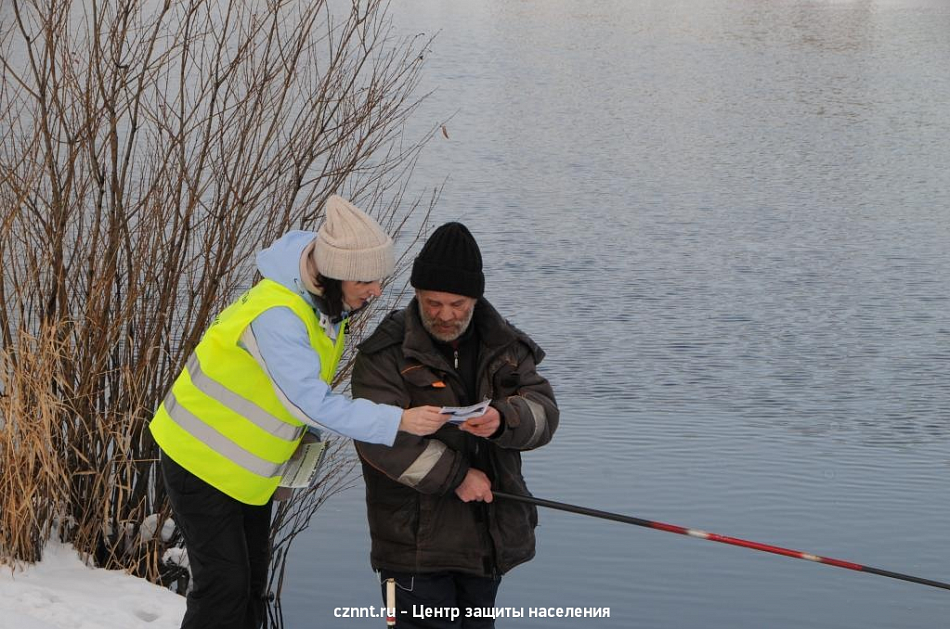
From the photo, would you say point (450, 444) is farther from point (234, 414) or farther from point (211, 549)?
point (211, 549)

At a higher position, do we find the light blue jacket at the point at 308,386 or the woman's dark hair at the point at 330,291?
the woman's dark hair at the point at 330,291

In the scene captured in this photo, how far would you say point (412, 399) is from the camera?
3.39 metres

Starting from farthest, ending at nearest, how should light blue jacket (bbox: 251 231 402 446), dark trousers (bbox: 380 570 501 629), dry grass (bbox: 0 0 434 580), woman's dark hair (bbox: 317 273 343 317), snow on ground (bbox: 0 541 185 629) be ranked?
1. dry grass (bbox: 0 0 434 580)
2. snow on ground (bbox: 0 541 185 629)
3. dark trousers (bbox: 380 570 501 629)
4. woman's dark hair (bbox: 317 273 343 317)
5. light blue jacket (bbox: 251 231 402 446)

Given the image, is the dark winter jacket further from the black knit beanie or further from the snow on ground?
the snow on ground

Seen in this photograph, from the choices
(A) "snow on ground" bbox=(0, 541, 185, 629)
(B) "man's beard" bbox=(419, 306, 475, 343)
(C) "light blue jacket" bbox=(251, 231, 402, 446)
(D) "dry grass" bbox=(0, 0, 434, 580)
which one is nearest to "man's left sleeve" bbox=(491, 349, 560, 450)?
(B) "man's beard" bbox=(419, 306, 475, 343)

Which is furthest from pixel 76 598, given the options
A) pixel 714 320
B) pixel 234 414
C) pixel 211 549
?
pixel 714 320

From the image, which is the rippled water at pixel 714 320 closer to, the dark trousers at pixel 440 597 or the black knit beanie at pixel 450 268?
the dark trousers at pixel 440 597

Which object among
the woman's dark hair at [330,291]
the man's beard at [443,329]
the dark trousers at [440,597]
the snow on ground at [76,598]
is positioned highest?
the woman's dark hair at [330,291]

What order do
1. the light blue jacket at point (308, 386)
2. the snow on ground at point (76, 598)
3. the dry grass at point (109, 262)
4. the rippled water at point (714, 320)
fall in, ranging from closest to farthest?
the light blue jacket at point (308, 386), the snow on ground at point (76, 598), the dry grass at point (109, 262), the rippled water at point (714, 320)

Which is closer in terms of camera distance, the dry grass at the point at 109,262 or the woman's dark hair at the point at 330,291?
the woman's dark hair at the point at 330,291

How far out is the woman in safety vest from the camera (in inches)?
126

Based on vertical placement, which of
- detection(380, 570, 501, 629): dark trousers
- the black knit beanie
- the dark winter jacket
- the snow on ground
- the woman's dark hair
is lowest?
the snow on ground

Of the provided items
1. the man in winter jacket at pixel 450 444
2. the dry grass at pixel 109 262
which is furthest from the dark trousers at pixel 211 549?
the dry grass at pixel 109 262

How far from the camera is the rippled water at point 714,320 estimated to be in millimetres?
6227
